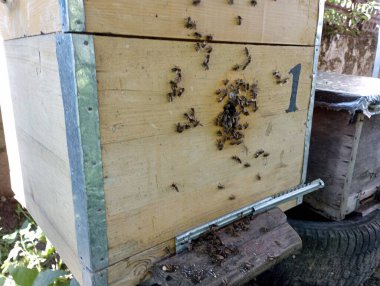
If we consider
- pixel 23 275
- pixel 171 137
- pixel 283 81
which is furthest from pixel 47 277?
pixel 283 81

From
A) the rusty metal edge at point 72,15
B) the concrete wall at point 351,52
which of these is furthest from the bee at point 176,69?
the concrete wall at point 351,52

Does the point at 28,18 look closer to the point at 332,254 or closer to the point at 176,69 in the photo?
the point at 176,69

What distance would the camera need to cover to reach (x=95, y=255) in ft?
2.74

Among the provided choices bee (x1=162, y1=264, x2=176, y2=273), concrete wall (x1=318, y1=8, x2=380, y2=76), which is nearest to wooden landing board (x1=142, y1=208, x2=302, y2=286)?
bee (x1=162, y1=264, x2=176, y2=273)

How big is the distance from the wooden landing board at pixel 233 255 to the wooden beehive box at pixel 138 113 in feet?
0.22

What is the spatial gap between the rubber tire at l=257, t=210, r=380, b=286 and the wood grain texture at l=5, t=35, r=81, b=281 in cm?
101

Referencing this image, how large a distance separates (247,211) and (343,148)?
1.88 ft

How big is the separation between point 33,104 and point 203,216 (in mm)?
651

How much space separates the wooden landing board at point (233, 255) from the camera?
0.94 m

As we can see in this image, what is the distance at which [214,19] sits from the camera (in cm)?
90

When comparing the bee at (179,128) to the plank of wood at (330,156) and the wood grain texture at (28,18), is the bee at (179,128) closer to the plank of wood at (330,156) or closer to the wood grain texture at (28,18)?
the wood grain texture at (28,18)

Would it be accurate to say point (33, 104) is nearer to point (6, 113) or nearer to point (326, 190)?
point (6, 113)

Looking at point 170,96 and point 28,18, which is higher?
point 28,18

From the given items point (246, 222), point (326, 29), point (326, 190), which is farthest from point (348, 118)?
point (326, 29)
